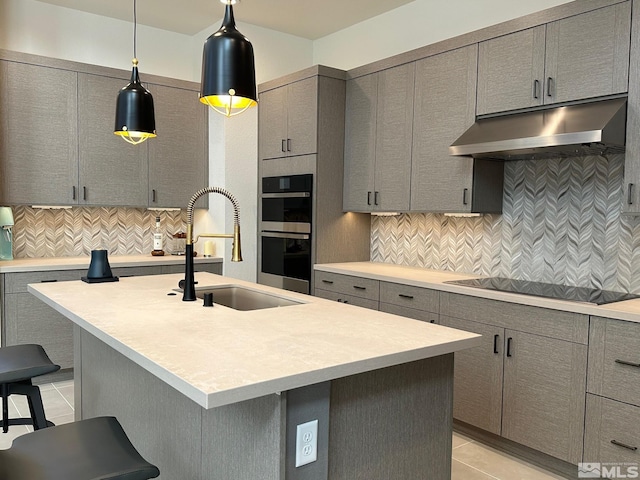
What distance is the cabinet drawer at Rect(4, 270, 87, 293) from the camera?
3885 millimetres

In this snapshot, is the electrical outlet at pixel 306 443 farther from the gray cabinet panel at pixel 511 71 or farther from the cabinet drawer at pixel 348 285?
the gray cabinet panel at pixel 511 71

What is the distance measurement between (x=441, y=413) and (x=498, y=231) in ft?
6.77

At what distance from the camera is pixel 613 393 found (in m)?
2.48

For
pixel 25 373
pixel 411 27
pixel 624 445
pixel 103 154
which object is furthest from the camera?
pixel 103 154

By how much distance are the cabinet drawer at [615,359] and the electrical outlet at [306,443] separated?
5.51ft

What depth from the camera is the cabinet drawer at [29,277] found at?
388cm

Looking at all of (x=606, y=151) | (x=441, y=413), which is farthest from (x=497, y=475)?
(x=606, y=151)

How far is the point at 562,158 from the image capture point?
10.8 ft

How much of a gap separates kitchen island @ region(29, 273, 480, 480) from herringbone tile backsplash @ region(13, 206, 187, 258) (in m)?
2.39

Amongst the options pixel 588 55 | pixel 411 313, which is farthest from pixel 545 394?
pixel 588 55

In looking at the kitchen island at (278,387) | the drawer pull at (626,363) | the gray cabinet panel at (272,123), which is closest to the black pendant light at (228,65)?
the kitchen island at (278,387)

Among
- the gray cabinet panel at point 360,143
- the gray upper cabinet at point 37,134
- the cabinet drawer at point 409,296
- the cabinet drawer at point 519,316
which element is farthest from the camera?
the gray cabinet panel at point 360,143

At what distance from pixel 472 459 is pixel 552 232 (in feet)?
4.88

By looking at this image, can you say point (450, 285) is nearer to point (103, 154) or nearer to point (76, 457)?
point (76, 457)
